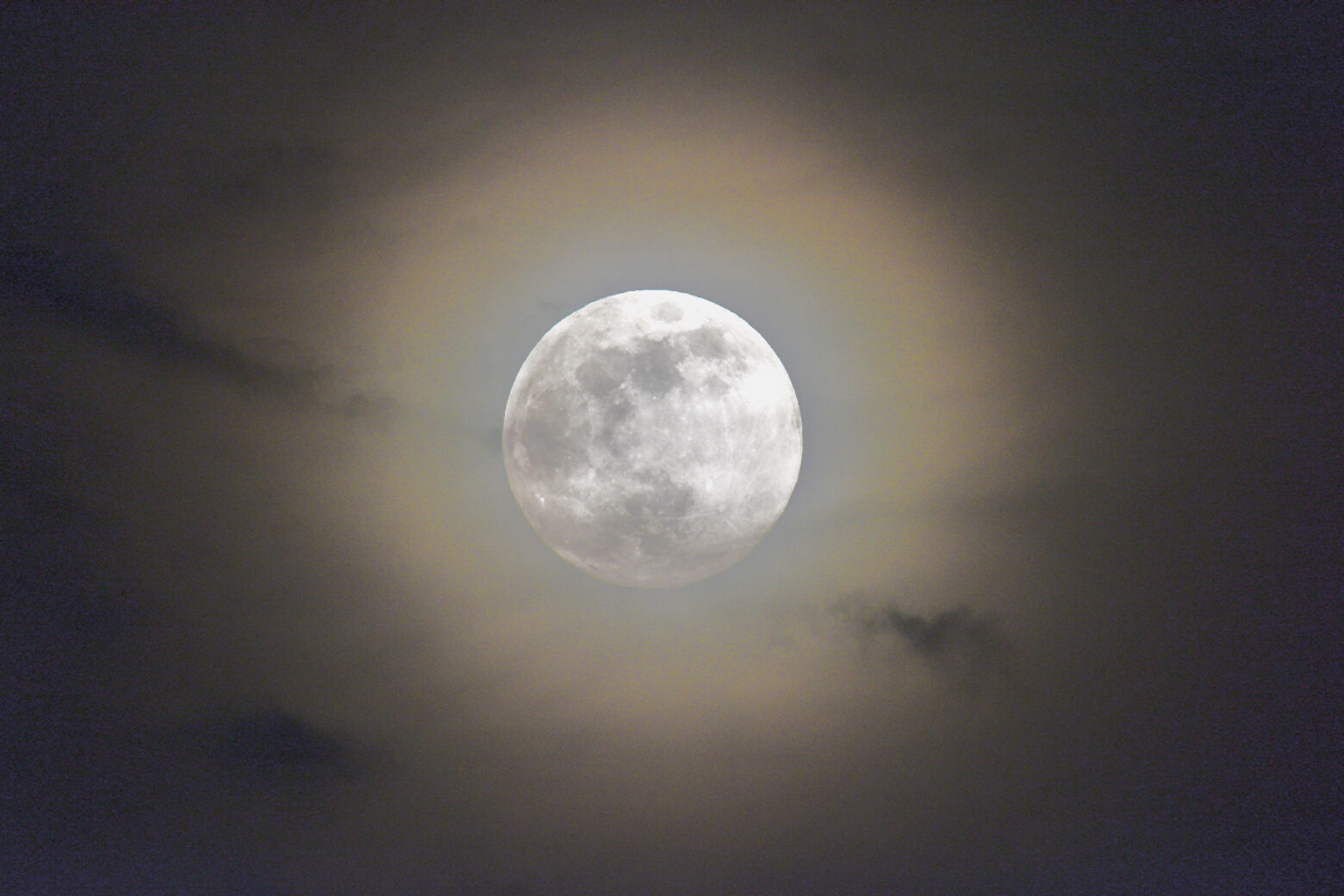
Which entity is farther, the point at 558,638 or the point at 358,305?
the point at 558,638

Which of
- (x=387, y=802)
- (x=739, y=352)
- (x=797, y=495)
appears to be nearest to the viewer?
(x=739, y=352)

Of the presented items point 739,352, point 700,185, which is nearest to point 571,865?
point 739,352

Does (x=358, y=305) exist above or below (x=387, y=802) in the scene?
above

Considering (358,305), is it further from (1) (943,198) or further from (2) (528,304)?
(1) (943,198)

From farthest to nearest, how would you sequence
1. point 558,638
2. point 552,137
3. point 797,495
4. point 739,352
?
1. point 558,638
2. point 797,495
3. point 552,137
4. point 739,352

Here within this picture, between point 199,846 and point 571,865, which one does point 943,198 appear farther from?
point 199,846

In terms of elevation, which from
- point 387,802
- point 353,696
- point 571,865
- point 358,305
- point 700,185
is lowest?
point 571,865

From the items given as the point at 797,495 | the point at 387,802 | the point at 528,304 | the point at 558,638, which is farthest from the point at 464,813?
the point at 528,304
